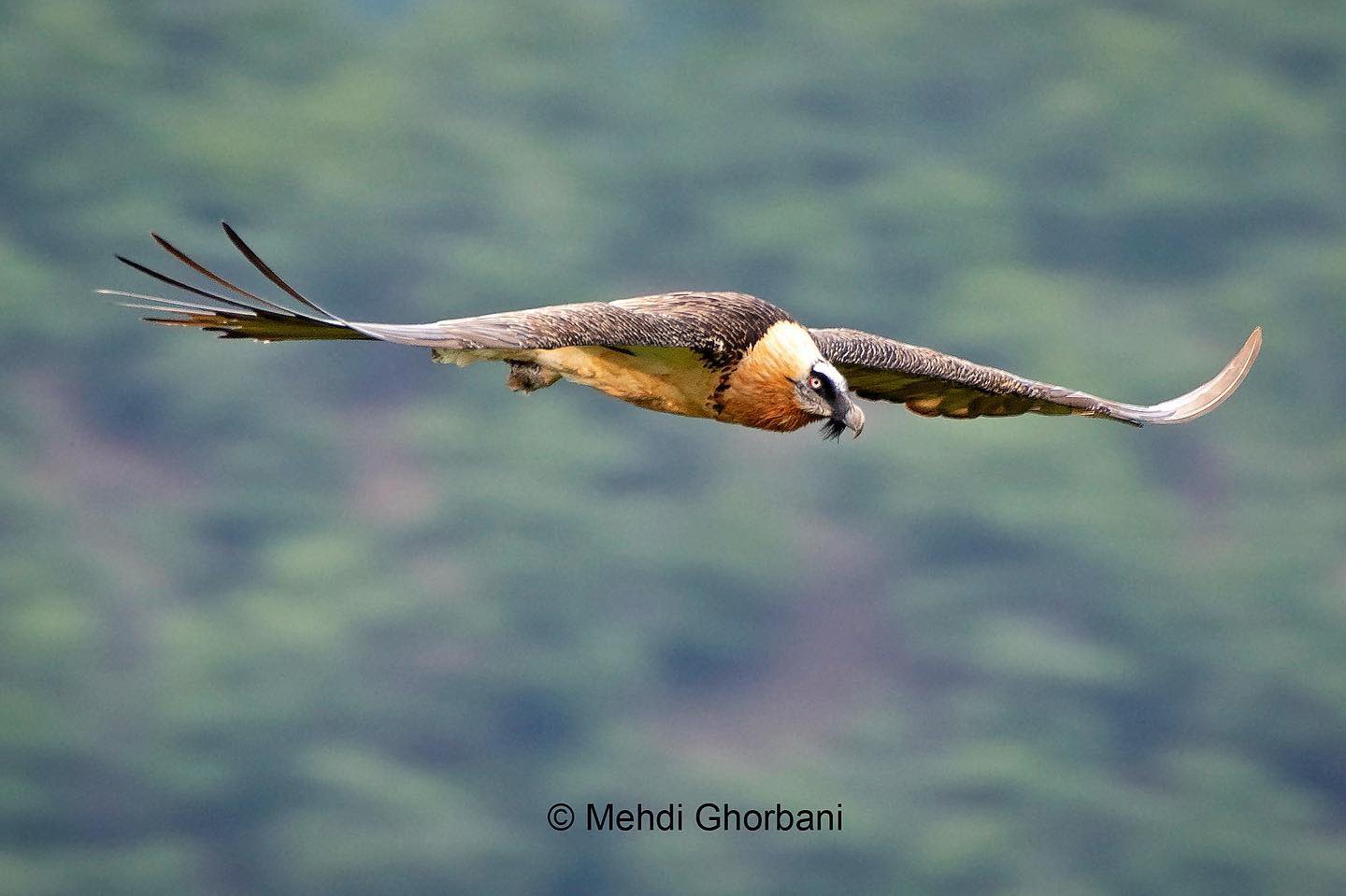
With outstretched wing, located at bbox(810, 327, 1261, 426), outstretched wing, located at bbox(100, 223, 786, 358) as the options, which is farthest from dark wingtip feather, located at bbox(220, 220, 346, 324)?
outstretched wing, located at bbox(810, 327, 1261, 426)

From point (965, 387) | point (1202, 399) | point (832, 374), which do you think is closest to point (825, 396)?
point (832, 374)

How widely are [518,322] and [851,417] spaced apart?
2305 millimetres

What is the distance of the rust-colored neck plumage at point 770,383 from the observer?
39.7 ft

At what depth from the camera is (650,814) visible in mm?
17984

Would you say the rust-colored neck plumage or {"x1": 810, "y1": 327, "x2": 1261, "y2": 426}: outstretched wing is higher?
{"x1": 810, "y1": 327, "x2": 1261, "y2": 426}: outstretched wing

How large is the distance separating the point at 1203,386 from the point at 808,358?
13.3ft

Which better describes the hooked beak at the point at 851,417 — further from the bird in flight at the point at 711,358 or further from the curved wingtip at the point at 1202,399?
the curved wingtip at the point at 1202,399

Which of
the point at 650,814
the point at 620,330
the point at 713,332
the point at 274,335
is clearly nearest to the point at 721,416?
the point at 713,332

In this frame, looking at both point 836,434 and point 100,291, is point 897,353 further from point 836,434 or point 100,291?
point 100,291

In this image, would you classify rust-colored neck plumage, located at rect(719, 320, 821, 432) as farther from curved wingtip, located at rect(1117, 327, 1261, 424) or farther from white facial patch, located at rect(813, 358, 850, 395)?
curved wingtip, located at rect(1117, 327, 1261, 424)

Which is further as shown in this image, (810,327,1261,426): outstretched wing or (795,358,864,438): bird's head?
(810,327,1261,426): outstretched wing

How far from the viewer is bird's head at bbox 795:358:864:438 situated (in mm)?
12062

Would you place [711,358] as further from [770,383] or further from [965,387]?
[965,387]

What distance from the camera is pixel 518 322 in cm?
1070
